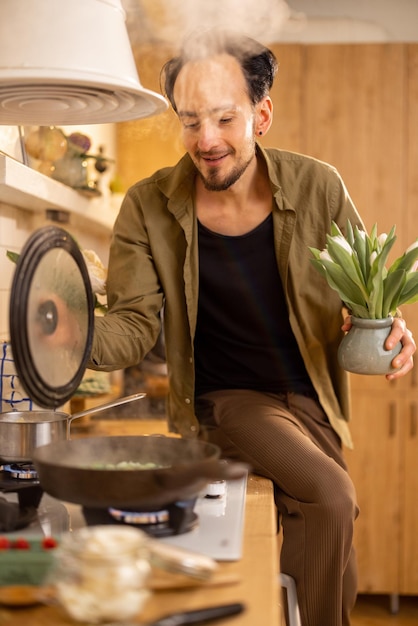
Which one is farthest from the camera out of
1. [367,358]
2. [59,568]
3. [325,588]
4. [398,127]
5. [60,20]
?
[398,127]

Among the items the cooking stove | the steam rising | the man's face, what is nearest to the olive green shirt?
the man's face

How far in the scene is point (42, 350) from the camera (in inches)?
51.3

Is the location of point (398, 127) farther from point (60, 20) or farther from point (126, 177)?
point (60, 20)

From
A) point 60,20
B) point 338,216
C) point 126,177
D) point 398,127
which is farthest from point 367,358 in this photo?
point 126,177

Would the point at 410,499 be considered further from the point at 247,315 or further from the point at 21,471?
the point at 21,471

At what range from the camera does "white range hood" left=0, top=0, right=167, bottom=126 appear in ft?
4.05

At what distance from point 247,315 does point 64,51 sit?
0.97 m

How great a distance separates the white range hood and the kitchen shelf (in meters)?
0.55

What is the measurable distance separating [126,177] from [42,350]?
8.76ft

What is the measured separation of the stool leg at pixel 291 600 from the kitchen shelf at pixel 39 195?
3.45 feet

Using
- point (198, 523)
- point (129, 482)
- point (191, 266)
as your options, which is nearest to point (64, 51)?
point (129, 482)

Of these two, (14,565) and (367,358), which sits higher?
(367,358)

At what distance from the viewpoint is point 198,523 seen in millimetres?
1315

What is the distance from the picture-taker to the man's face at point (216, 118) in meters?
1.91
